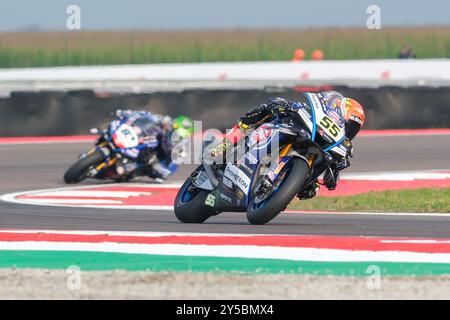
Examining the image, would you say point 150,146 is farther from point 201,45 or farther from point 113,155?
point 201,45

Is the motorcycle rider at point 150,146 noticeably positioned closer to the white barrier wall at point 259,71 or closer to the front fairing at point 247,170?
the front fairing at point 247,170

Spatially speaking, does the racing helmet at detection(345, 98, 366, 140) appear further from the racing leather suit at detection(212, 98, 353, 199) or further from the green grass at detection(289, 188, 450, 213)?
the green grass at detection(289, 188, 450, 213)

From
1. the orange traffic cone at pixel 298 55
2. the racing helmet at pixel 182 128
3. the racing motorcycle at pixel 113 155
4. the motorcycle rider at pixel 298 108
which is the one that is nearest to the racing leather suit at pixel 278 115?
the motorcycle rider at pixel 298 108

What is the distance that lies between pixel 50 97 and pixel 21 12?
23.8 metres

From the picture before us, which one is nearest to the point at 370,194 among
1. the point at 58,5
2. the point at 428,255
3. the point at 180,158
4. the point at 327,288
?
the point at 180,158

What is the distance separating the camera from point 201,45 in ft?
130

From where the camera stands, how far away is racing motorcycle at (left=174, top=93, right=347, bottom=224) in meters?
11.2

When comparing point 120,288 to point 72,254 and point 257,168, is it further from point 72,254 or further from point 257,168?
point 257,168

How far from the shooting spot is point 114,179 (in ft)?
60.2

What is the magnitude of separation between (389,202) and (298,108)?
154 inches

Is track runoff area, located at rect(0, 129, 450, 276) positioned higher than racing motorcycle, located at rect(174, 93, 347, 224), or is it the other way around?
racing motorcycle, located at rect(174, 93, 347, 224)

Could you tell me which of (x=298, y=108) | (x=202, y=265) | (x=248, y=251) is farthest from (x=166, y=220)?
(x=202, y=265)

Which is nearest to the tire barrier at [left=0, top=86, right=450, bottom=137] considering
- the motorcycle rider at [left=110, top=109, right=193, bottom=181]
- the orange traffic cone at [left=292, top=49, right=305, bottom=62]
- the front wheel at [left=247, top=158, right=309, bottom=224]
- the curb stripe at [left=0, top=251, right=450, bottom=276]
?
the motorcycle rider at [left=110, top=109, right=193, bottom=181]

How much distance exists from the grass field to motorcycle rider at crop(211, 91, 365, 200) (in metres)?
26.7
